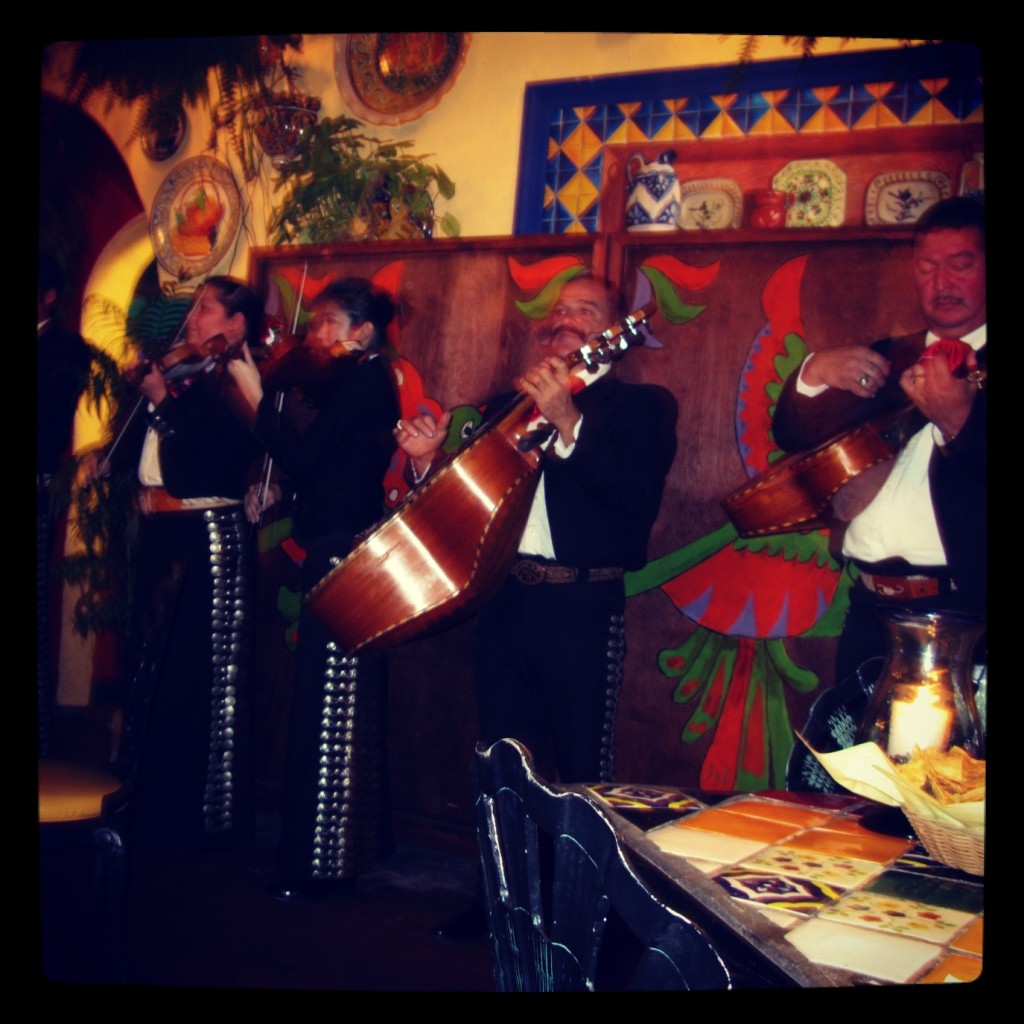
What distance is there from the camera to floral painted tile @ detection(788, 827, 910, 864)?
0.98 metres

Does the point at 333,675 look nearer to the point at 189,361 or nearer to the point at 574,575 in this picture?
the point at 574,575

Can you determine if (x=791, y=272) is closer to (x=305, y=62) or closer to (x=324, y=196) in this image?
(x=324, y=196)

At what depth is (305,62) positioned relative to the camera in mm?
2752

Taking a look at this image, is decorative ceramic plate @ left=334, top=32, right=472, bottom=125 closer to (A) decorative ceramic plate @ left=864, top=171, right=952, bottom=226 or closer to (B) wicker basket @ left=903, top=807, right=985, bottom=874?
(A) decorative ceramic plate @ left=864, top=171, right=952, bottom=226

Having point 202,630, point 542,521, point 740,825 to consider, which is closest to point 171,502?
point 202,630

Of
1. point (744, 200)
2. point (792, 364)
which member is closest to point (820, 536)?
point (792, 364)

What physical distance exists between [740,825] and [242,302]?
7.10 ft

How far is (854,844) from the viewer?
1.01m

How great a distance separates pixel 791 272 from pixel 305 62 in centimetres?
151

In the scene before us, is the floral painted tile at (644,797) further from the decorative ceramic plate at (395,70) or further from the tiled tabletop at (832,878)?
the decorative ceramic plate at (395,70)

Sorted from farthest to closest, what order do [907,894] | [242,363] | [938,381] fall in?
[242,363] < [938,381] < [907,894]

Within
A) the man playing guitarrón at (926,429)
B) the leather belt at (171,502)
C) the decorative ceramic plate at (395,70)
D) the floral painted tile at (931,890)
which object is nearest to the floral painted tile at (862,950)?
the floral painted tile at (931,890)

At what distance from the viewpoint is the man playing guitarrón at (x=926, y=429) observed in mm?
1940

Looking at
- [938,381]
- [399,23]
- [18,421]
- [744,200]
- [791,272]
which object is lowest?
[18,421]
